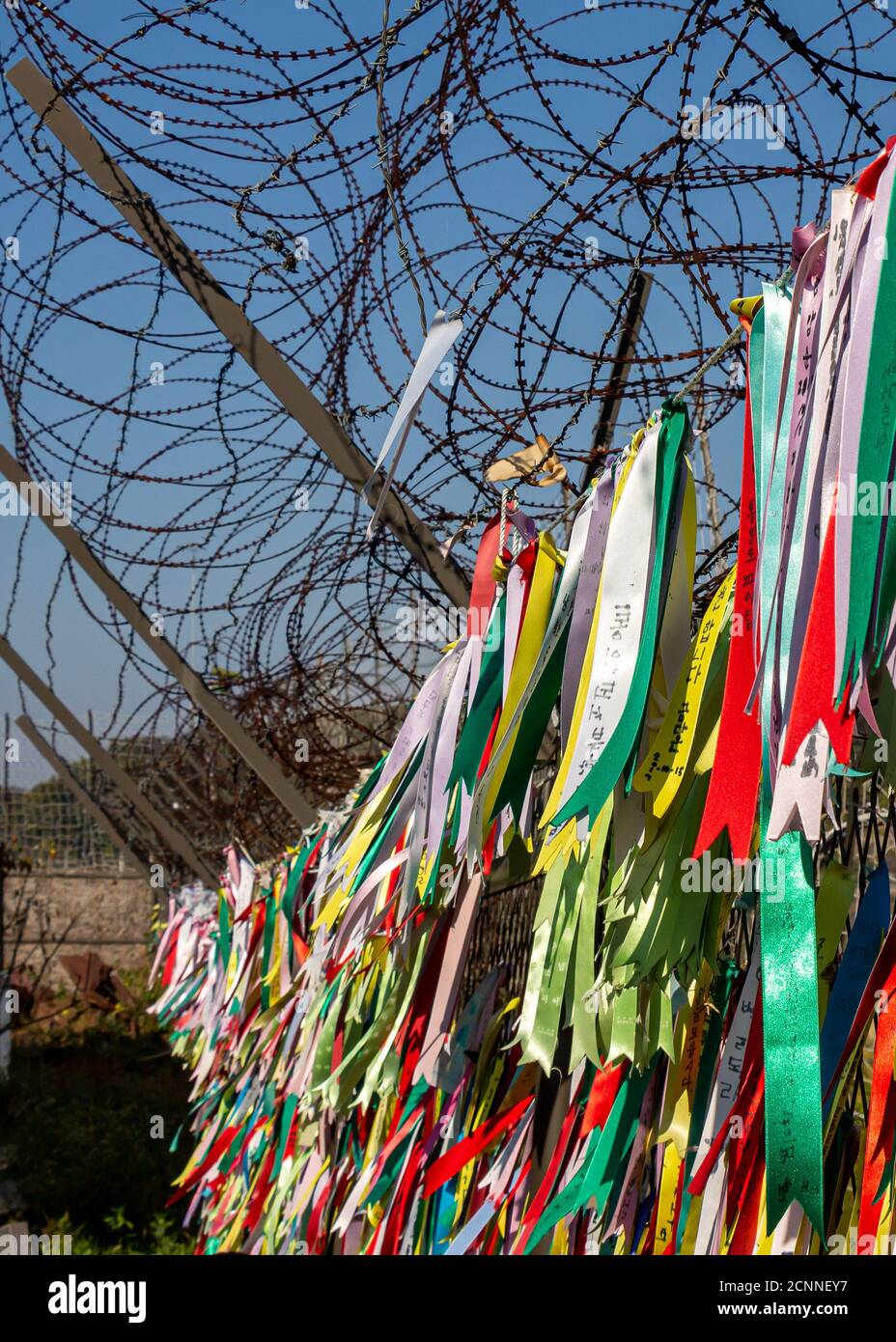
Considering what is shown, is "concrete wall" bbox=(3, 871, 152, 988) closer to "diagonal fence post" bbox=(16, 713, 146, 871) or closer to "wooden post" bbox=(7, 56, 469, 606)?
"diagonal fence post" bbox=(16, 713, 146, 871)

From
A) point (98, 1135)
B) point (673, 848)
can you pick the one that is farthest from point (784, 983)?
point (98, 1135)

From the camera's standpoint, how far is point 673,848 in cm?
136

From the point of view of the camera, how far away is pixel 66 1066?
10258mm

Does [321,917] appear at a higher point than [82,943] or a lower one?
lower

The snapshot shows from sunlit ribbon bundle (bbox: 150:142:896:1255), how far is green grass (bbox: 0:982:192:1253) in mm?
3184

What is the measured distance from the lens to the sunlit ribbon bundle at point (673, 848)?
1.05m

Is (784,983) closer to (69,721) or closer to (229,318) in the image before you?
(229,318)

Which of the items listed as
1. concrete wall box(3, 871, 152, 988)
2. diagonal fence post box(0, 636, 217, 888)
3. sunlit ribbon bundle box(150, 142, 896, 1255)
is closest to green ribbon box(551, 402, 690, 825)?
sunlit ribbon bundle box(150, 142, 896, 1255)

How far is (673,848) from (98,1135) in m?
7.28

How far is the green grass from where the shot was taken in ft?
20.3

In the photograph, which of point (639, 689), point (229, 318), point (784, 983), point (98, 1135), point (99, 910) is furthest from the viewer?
point (99, 910)

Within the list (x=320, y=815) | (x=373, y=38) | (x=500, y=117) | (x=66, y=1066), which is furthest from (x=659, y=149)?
(x=66, y=1066)

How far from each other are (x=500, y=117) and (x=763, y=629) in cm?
106

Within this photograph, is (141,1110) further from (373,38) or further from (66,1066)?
(373,38)
